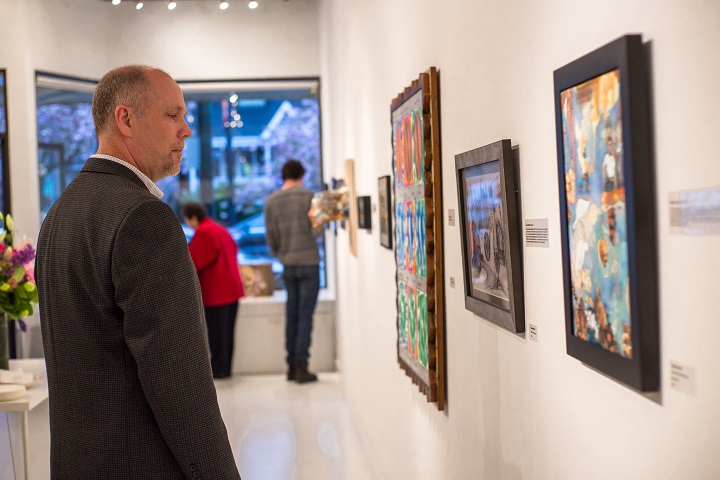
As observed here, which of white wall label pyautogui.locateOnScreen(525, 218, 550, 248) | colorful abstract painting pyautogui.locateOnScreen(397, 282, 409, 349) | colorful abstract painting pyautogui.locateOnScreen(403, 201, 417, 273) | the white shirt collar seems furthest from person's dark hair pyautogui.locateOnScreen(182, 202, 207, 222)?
white wall label pyautogui.locateOnScreen(525, 218, 550, 248)

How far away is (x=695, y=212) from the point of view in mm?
1270

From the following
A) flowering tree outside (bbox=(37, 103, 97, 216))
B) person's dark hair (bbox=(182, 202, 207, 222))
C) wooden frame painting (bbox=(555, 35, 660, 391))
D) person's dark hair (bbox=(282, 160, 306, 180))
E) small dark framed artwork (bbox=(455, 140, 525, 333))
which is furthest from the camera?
person's dark hair (bbox=(182, 202, 207, 222))

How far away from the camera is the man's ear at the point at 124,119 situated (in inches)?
82.6

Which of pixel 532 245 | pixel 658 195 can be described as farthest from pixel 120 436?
pixel 658 195

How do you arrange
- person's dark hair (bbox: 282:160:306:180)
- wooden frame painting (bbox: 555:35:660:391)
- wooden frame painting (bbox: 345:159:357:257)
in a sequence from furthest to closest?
person's dark hair (bbox: 282:160:306:180) → wooden frame painting (bbox: 345:159:357:257) → wooden frame painting (bbox: 555:35:660:391)

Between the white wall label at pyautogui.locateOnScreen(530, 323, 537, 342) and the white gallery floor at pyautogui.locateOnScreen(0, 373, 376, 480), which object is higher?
the white wall label at pyautogui.locateOnScreen(530, 323, 537, 342)

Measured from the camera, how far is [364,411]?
6156 mm

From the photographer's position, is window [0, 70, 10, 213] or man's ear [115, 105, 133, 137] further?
window [0, 70, 10, 213]

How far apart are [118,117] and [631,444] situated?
1.32 metres

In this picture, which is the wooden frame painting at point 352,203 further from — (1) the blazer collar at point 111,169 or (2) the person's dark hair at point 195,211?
(1) the blazer collar at point 111,169

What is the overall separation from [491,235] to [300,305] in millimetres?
6458

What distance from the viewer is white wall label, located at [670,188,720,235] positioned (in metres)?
1.21

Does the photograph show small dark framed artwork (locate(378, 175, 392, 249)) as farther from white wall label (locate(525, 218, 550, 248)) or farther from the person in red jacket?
the person in red jacket

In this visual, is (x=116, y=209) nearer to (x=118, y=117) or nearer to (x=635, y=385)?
(x=118, y=117)
